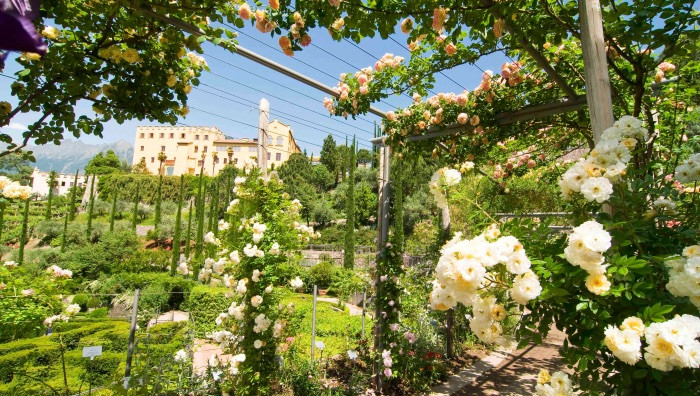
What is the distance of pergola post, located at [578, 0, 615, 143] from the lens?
1.46m

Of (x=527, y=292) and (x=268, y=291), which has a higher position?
(x=527, y=292)

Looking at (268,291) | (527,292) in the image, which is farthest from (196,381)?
(527,292)

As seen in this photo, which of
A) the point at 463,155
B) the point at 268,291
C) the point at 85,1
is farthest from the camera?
the point at 463,155

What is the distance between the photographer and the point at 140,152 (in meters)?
53.1

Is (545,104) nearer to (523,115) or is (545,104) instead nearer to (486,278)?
(523,115)

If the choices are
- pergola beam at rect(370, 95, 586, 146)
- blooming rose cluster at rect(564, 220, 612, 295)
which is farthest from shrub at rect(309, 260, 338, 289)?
blooming rose cluster at rect(564, 220, 612, 295)

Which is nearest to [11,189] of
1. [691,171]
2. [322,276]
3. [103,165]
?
[691,171]

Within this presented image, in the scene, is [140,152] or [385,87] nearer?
[385,87]

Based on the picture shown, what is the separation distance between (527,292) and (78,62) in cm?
252

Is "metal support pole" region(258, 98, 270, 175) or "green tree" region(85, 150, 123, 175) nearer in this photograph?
"metal support pole" region(258, 98, 270, 175)

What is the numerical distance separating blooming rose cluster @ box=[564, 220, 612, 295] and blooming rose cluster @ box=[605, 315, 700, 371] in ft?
0.34

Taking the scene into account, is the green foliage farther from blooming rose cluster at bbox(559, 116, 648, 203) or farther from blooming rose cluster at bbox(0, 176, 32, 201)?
blooming rose cluster at bbox(559, 116, 648, 203)

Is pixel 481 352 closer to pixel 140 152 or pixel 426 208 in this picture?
pixel 426 208

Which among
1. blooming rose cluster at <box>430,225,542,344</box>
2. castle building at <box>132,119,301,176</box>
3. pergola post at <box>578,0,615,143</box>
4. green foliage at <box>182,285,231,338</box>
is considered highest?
castle building at <box>132,119,301,176</box>
